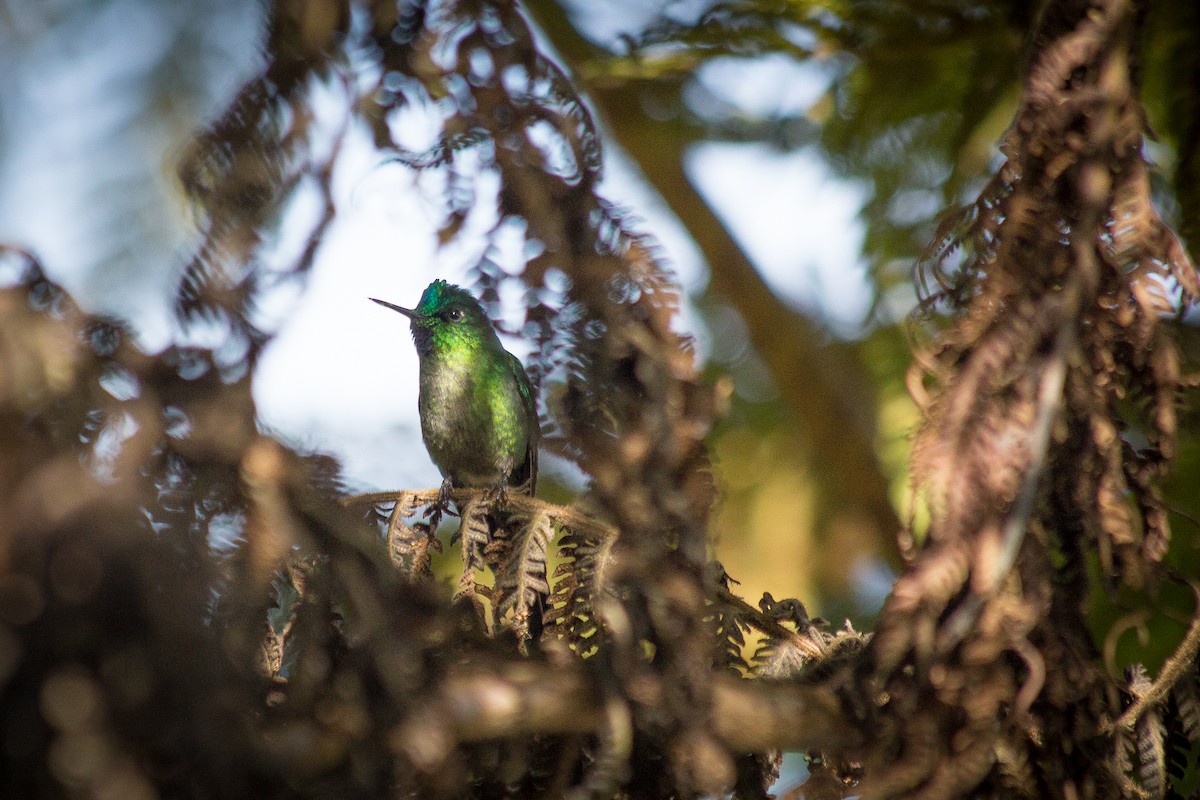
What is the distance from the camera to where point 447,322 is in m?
4.89

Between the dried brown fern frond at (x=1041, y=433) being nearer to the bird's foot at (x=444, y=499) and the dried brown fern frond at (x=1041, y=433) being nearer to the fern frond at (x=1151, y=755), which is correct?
the fern frond at (x=1151, y=755)

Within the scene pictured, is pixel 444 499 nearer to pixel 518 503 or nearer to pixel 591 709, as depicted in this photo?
pixel 518 503

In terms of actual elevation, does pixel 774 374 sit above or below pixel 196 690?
below

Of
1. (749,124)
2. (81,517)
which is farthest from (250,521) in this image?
(749,124)

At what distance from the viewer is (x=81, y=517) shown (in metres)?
1.26

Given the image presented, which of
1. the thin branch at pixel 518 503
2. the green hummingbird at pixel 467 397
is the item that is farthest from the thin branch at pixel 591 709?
the green hummingbird at pixel 467 397

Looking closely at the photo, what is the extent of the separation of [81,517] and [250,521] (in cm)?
32

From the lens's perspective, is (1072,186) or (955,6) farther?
(955,6)

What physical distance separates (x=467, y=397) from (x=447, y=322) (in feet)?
1.29

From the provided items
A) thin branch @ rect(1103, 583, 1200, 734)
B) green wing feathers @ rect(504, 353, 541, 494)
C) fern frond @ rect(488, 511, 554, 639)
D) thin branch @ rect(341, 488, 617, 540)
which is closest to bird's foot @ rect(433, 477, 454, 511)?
thin branch @ rect(341, 488, 617, 540)

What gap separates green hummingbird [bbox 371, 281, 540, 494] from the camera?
4723 mm

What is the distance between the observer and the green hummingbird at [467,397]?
4.72 m

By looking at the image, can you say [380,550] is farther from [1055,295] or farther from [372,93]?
[1055,295]

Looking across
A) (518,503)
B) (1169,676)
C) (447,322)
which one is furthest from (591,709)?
(447,322)
